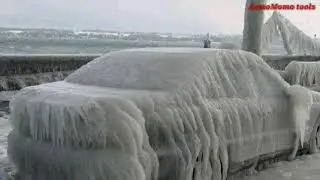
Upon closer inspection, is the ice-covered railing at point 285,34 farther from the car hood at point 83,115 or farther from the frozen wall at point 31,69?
the car hood at point 83,115

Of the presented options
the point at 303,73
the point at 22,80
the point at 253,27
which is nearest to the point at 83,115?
the point at 303,73

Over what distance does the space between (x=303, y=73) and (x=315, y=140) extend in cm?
630

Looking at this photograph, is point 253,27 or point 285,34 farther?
point 285,34

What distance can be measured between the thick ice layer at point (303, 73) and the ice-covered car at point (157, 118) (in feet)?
16.3

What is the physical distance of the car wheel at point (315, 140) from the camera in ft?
23.3

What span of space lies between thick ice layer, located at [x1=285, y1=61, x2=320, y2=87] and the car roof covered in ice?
206 inches

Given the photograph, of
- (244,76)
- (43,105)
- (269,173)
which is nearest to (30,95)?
(43,105)

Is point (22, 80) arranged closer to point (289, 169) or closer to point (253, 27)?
point (253, 27)

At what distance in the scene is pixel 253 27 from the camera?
1487 centimetres

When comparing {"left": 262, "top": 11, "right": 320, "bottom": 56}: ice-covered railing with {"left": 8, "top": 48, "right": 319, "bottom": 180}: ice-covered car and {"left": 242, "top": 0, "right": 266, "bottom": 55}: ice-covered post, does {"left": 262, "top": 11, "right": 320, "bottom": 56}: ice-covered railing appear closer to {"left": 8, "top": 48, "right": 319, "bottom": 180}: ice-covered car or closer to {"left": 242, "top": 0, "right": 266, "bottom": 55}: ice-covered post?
{"left": 242, "top": 0, "right": 266, "bottom": 55}: ice-covered post

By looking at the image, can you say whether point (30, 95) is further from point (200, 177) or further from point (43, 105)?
point (200, 177)

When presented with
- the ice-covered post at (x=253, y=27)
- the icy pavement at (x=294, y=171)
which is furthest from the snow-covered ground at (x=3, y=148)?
the ice-covered post at (x=253, y=27)

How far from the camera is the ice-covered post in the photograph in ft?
48.6

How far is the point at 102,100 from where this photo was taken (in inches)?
170
